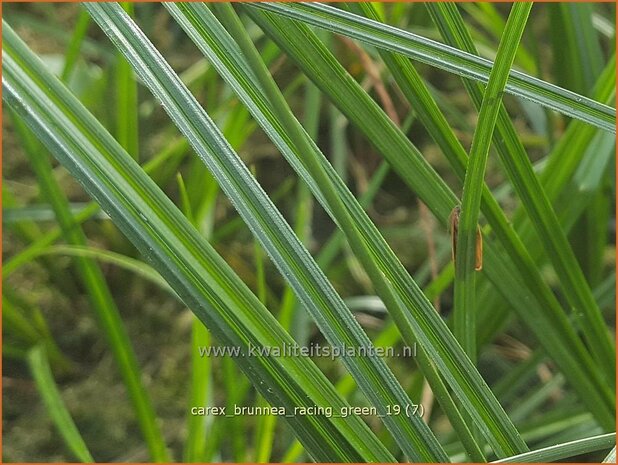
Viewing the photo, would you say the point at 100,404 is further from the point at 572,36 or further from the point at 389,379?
the point at 572,36

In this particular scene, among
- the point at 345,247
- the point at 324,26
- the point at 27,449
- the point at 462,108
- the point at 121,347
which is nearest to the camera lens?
the point at 324,26

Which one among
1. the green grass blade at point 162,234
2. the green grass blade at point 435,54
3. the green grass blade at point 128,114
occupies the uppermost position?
the green grass blade at point 128,114

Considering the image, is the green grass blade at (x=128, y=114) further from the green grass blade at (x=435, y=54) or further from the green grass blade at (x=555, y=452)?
the green grass blade at (x=555, y=452)

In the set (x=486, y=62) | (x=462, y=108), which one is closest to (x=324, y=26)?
(x=486, y=62)

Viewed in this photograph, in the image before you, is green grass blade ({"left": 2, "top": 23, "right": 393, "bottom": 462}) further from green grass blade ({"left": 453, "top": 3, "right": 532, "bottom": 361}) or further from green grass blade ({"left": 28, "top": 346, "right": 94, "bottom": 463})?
green grass blade ({"left": 28, "top": 346, "right": 94, "bottom": 463})

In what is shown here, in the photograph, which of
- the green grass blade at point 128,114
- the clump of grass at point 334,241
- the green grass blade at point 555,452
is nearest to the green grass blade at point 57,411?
the clump of grass at point 334,241

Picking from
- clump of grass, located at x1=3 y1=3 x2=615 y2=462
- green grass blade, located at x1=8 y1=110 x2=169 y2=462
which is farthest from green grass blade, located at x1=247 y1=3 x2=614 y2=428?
green grass blade, located at x1=8 y1=110 x2=169 y2=462

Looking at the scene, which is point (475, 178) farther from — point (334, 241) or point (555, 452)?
point (334, 241)
